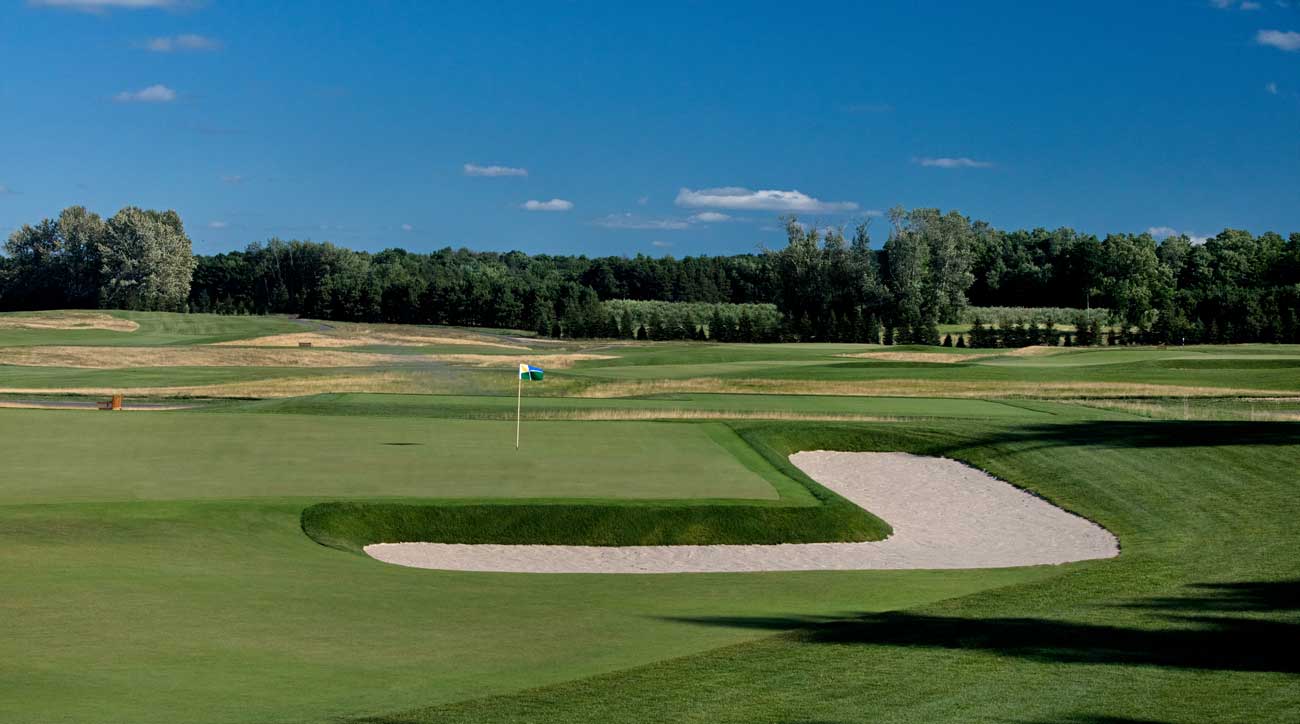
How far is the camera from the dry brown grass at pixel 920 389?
43.7m

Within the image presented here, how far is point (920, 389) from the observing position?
45.3 meters

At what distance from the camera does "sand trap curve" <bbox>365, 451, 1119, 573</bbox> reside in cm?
1636

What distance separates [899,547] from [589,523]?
4531 millimetres

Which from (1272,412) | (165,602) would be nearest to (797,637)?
(165,602)

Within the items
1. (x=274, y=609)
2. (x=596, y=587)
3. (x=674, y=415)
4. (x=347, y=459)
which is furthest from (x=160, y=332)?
(x=274, y=609)

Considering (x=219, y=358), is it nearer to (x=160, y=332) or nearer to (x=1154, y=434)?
(x=160, y=332)

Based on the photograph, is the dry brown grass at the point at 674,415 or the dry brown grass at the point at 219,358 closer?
the dry brown grass at the point at 674,415

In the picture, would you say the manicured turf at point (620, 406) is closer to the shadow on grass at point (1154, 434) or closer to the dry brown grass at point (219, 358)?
the shadow on grass at point (1154, 434)

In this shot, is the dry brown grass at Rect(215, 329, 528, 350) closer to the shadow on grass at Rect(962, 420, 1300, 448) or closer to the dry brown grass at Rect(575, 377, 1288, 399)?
the dry brown grass at Rect(575, 377, 1288, 399)

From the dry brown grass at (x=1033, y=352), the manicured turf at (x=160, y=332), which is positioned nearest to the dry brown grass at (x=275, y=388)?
the manicured turf at (x=160, y=332)

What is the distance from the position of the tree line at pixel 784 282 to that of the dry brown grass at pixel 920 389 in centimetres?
3297

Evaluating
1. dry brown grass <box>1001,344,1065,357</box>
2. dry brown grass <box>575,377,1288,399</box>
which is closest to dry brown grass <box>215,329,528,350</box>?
dry brown grass <box>1001,344,1065,357</box>

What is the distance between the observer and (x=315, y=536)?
52.3 feet

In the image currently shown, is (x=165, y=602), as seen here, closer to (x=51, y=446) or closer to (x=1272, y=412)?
(x=51, y=446)
